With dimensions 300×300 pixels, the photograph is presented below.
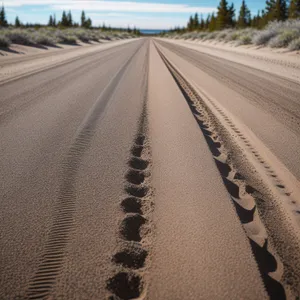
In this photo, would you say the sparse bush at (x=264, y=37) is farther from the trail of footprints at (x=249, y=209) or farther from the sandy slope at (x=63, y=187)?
the trail of footprints at (x=249, y=209)

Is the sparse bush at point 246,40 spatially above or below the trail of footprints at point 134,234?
above

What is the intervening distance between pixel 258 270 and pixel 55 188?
2.11 metres

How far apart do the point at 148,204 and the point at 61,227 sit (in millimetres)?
851

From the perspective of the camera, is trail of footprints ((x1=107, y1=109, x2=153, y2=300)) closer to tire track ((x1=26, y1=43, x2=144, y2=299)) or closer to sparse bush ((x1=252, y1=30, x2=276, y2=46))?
tire track ((x1=26, y1=43, x2=144, y2=299))

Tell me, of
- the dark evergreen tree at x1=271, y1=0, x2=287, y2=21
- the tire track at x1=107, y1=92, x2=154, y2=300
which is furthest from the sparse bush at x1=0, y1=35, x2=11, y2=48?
the dark evergreen tree at x1=271, y1=0, x2=287, y2=21

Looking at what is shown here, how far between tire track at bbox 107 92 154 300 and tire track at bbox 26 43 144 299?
0.41 metres

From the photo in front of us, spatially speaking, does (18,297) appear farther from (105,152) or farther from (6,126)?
(6,126)

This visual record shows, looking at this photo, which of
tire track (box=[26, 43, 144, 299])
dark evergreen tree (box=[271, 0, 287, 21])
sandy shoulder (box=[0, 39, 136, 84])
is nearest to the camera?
tire track (box=[26, 43, 144, 299])

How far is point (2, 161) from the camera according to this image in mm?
3629

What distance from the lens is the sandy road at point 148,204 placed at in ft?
6.34

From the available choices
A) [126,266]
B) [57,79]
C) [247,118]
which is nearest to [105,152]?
[126,266]

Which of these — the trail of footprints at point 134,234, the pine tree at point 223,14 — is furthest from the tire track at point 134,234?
the pine tree at point 223,14

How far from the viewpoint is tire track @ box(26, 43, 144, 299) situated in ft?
6.17

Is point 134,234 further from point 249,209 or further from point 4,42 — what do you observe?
point 4,42
